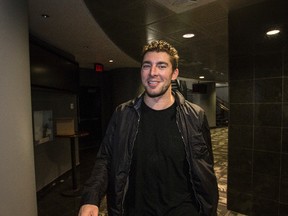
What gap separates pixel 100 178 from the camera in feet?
4.03

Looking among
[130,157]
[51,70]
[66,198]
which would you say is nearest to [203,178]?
[130,157]

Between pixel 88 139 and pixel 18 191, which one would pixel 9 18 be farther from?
pixel 88 139

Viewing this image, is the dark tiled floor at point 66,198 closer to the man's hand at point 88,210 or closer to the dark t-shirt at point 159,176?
the dark t-shirt at point 159,176

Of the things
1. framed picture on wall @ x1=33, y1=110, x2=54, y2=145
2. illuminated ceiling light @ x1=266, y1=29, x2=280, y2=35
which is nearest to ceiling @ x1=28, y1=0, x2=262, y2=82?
illuminated ceiling light @ x1=266, y1=29, x2=280, y2=35

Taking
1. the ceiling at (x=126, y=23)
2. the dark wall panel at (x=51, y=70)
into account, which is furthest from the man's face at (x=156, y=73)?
the dark wall panel at (x=51, y=70)

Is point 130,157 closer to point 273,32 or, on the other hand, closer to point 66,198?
point 273,32

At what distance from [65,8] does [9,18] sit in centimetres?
103

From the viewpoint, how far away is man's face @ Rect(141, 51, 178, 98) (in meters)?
1.35

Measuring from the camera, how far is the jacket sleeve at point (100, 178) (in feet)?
3.64

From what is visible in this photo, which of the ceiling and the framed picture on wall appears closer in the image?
the ceiling

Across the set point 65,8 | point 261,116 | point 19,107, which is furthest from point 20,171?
point 261,116

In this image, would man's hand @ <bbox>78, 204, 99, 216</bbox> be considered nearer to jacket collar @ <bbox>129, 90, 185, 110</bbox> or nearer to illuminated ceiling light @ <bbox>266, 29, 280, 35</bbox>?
jacket collar @ <bbox>129, 90, 185, 110</bbox>

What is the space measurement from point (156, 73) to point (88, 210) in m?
0.85

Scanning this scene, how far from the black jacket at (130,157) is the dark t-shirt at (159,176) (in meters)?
0.05
